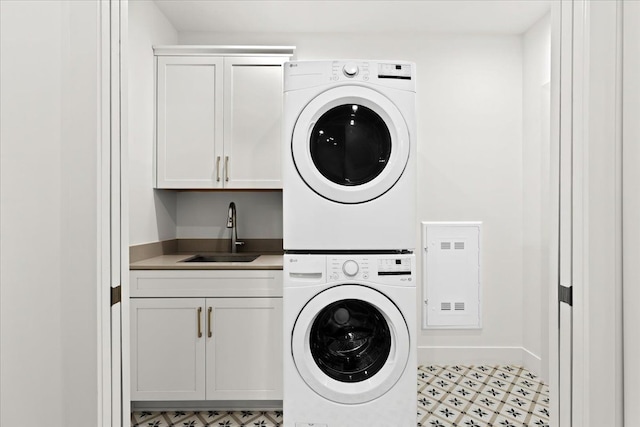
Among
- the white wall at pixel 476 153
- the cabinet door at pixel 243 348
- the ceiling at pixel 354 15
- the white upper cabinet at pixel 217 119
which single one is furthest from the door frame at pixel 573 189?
the white wall at pixel 476 153

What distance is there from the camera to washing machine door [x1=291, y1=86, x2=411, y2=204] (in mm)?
2047

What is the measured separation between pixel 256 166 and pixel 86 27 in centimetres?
181

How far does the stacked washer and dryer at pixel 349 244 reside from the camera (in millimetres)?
2006

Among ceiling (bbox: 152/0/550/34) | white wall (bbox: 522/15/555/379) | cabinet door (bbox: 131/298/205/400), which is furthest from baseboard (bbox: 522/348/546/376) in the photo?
ceiling (bbox: 152/0/550/34)

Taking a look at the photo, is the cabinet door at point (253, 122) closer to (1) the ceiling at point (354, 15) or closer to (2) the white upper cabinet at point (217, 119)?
(2) the white upper cabinet at point (217, 119)

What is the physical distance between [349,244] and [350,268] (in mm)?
122

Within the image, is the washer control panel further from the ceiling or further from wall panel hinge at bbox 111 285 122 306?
the ceiling

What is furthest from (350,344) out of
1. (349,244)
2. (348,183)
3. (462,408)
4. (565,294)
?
(565,294)

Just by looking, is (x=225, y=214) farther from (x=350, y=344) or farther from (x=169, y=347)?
(x=350, y=344)

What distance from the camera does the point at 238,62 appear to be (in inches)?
108

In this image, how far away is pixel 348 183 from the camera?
2.08 m

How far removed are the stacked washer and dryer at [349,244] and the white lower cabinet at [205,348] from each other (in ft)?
1.26

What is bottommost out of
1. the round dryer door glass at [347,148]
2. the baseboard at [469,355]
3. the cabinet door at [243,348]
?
the baseboard at [469,355]

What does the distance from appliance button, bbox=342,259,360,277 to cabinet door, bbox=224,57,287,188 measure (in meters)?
0.97
